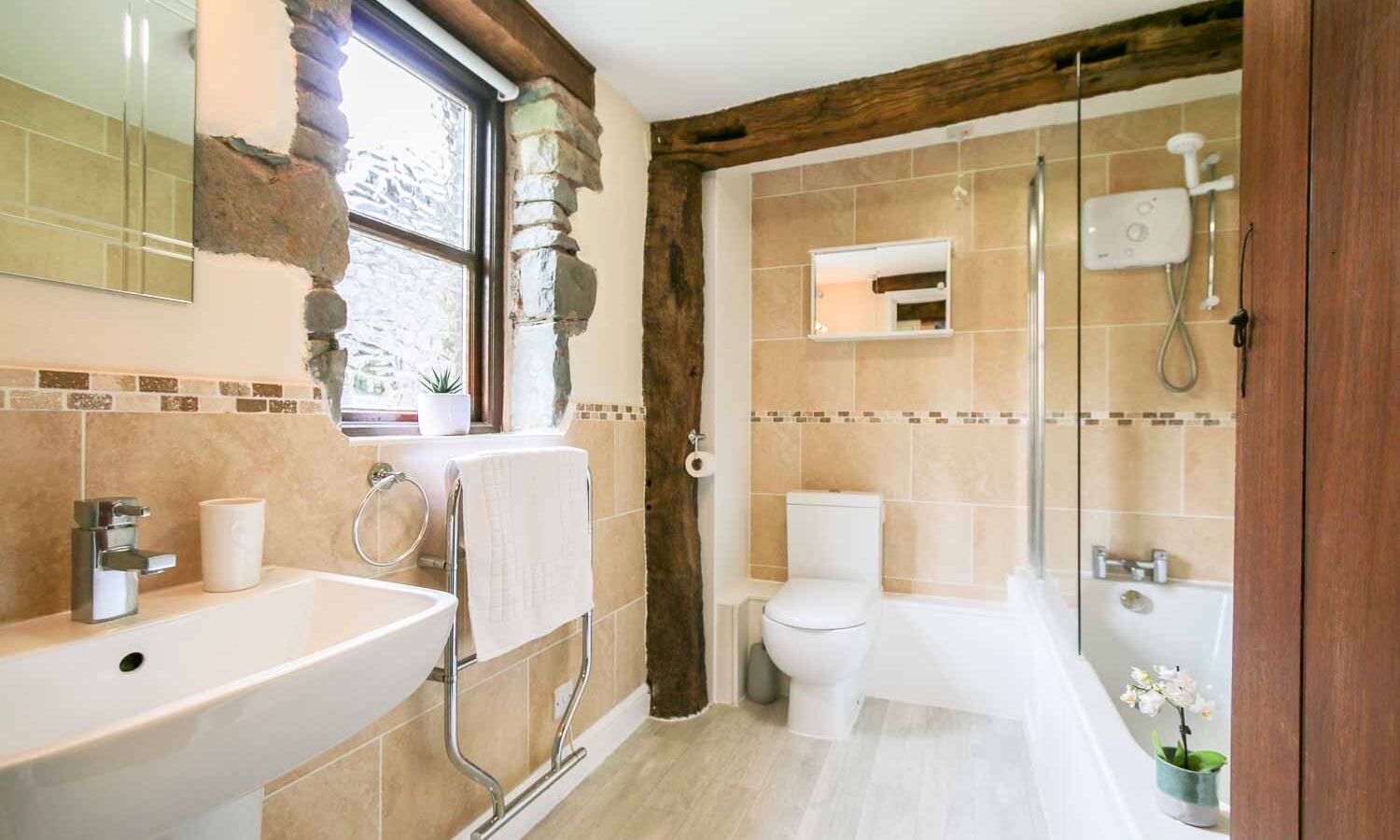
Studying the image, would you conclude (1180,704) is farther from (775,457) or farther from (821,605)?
(775,457)

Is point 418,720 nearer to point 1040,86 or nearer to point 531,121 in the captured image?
point 531,121

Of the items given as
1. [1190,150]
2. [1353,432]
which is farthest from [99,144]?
[1190,150]

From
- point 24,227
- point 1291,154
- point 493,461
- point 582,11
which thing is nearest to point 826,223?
point 582,11

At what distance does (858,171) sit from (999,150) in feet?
1.90

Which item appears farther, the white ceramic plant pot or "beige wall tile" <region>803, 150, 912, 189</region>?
"beige wall tile" <region>803, 150, 912, 189</region>

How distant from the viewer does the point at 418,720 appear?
1.42m

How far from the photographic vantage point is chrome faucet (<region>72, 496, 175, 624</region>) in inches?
32.2

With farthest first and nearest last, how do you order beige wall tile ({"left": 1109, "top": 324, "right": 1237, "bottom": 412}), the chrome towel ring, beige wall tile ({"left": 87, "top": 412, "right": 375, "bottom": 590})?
beige wall tile ({"left": 1109, "top": 324, "right": 1237, "bottom": 412}) < the chrome towel ring < beige wall tile ({"left": 87, "top": 412, "right": 375, "bottom": 590})

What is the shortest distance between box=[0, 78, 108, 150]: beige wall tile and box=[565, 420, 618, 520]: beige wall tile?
1.24m

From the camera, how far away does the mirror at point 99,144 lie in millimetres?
838

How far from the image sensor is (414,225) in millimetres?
1689

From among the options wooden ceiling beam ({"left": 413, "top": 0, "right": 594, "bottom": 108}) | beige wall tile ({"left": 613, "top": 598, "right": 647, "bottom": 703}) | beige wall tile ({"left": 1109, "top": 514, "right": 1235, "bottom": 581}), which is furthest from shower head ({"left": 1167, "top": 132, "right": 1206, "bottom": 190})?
beige wall tile ({"left": 613, "top": 598, "right": 647, "bottom": 703})

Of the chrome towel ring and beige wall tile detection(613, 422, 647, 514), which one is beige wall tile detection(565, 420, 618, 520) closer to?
beige wall tile detection(613, 422, 647, 514)

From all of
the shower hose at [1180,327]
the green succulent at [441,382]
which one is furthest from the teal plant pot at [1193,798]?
the green succulent at [441,382]
